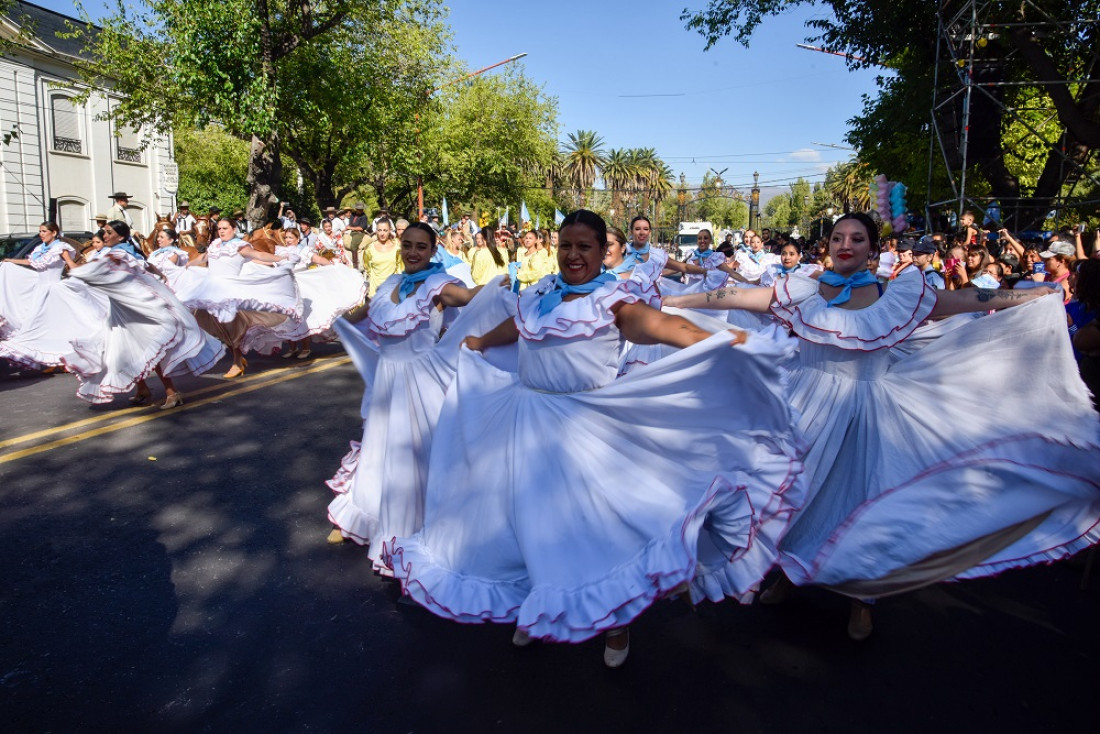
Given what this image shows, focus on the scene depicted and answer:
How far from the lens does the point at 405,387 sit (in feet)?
14.6

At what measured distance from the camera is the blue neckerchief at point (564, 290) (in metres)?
3.46

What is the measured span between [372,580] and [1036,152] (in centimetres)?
2335

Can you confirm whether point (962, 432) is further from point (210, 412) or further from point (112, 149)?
point (112, 149)

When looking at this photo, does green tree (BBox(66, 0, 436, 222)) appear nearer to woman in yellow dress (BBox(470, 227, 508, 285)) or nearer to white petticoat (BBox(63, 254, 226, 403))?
woman in yellow dress (BBox(470, 227, 508, 285))

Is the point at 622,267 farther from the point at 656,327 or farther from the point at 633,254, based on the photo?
the point at 656,327

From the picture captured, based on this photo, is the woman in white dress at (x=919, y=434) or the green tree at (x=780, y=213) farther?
the green tree at (x=780, y=213)

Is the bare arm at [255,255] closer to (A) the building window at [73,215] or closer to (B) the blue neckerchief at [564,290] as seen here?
(B) the blue neckerchief at [564,290]

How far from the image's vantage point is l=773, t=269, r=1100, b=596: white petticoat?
128 inches

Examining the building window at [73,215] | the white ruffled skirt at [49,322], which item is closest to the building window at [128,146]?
the building window at [73,215]

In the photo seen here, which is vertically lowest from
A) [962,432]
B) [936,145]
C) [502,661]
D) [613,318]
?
[502,661]

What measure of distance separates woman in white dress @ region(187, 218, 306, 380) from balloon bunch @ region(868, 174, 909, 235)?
7737 mm

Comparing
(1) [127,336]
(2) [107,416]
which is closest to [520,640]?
(2) [107,416]

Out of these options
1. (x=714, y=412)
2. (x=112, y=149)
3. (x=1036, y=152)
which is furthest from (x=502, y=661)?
(x=112, y=149)

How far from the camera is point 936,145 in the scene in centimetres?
1839
